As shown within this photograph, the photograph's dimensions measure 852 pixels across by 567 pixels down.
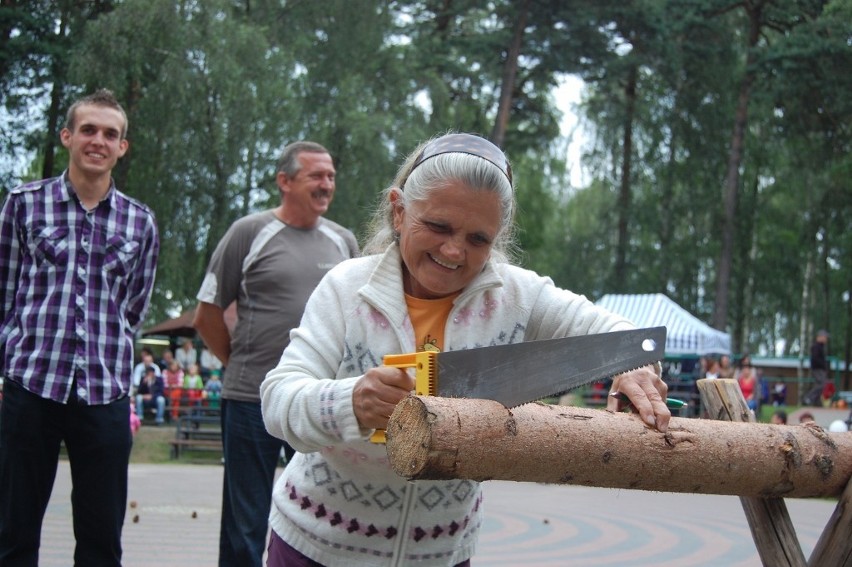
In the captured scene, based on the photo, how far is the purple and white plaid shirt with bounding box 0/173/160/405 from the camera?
15.0ft

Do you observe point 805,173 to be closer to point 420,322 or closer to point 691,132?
point 691,132

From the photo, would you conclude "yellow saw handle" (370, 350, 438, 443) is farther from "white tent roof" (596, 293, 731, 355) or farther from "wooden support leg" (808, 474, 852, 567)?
"white tent roof" (596, 293, 731, 355)

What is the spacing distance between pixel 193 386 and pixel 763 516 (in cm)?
2131

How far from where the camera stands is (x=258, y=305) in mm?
5766

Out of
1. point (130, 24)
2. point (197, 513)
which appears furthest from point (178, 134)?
point (197, 513)

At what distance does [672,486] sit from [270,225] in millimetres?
3352

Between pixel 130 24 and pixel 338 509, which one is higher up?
pixel 130 24

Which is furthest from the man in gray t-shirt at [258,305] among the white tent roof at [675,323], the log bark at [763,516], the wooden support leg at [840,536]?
the white tent roof at [675,323]

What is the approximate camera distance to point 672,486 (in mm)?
3033

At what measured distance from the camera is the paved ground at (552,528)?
840 cm

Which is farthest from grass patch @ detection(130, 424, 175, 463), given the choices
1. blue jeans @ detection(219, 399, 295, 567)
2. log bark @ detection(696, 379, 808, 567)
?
log bark @ detection(696, 379, 808, 567)

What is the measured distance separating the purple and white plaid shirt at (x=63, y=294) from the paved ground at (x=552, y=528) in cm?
315

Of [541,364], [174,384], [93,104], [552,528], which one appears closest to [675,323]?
[174,384]

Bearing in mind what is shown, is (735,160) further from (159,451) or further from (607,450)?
(607,450)
